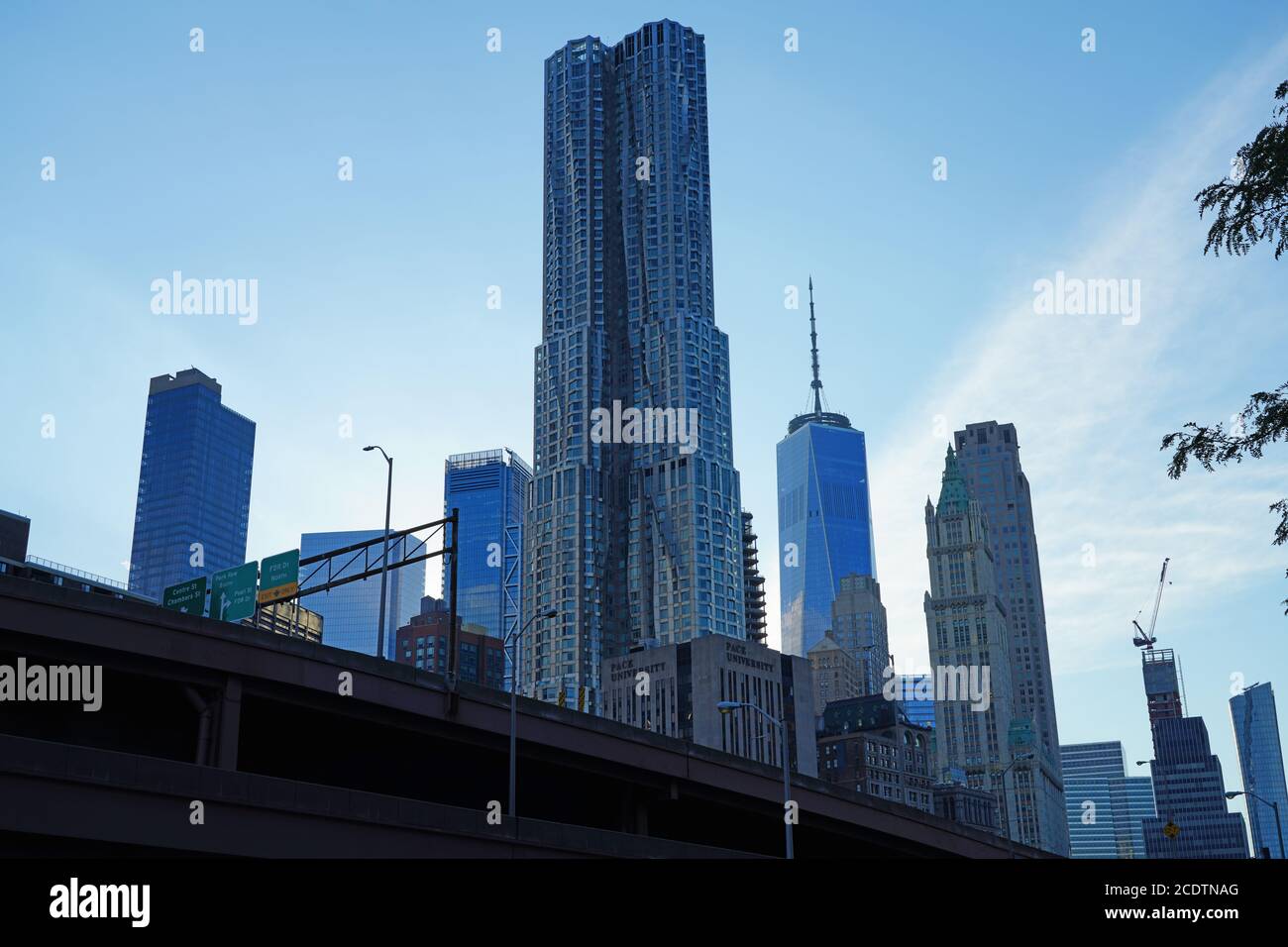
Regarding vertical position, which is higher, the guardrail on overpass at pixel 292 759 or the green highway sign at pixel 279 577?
the green highway sign at pixel 279 577

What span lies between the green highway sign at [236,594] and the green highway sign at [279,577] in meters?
0.50

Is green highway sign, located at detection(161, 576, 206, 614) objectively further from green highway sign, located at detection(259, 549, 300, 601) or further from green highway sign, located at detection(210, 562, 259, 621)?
green highway sign, located at detection(259, 549, 300, 601)

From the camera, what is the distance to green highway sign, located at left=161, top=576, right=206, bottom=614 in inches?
2090

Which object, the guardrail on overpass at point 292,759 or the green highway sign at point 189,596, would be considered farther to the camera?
the green highway sign at point 189,596

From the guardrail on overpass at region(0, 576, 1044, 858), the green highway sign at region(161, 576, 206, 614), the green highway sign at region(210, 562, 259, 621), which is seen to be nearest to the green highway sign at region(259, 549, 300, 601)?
the green highway sign at region(210, 562, 259, 621)

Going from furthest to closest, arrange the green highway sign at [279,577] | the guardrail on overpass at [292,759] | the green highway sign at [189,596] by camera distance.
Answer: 1. the green highway sign at [279,577]
2. the green highway sign at [189,596]
3. the guardrail on overpass at [292,759]

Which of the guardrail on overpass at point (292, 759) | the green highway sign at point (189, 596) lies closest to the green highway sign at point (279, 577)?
the green highway sign at point (189, 596)

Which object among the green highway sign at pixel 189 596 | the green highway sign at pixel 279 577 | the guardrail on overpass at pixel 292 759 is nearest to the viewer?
the guardrail on overpass at pixel 292 759

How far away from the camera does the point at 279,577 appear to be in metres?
53.7

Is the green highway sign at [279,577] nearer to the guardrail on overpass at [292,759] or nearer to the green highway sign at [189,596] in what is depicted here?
the green highway sign at [189,596]

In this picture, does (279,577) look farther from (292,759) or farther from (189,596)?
(292,759)

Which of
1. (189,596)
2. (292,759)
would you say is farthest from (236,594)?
(292,759)

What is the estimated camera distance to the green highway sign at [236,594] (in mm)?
53688

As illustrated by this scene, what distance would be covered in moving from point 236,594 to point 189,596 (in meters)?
2.05
